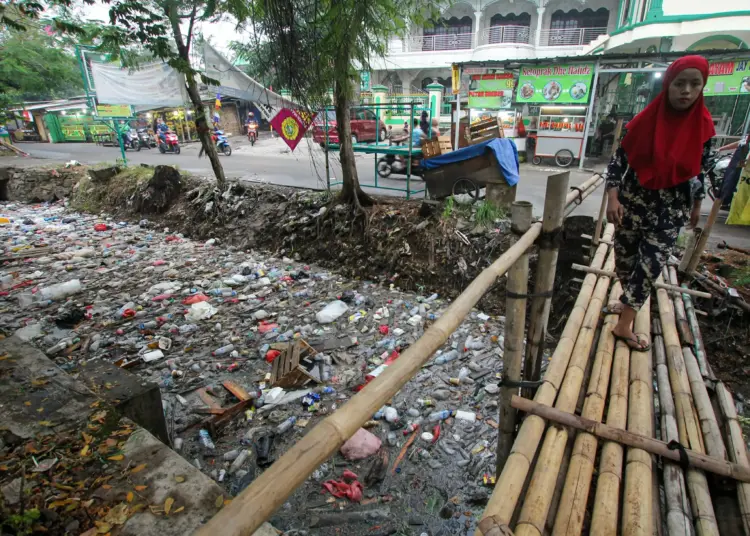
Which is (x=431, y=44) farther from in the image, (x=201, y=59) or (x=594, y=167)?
(x=201, y=59)

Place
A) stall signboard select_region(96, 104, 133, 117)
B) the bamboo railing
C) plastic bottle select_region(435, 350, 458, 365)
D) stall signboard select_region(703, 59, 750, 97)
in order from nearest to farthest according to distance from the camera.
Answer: the bamboo railing
plastic bottle select_region(435, 350, 458, 365)
stall signboard select_region(703, 59, 750, 97)
stall signboard select_region(96, 104, 133, 117)

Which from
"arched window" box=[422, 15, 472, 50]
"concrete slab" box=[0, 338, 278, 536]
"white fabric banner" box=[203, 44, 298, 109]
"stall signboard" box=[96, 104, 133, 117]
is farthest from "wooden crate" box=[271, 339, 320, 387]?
"arched window" box=[422, 15, 472, 50]

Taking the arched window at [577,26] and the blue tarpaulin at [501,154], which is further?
the arched window at [577,26]

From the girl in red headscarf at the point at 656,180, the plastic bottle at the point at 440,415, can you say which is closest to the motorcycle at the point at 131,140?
the plastic bottle at the point at 440,415

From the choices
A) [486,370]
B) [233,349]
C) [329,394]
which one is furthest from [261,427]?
[486,370]

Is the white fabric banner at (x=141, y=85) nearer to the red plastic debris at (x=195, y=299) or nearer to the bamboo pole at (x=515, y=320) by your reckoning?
the red plastic debris at (x=195, y=299)

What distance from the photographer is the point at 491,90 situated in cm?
1054

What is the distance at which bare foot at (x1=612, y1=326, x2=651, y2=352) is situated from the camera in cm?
217

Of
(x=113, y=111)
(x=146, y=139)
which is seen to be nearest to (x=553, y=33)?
(x=113, y=111)

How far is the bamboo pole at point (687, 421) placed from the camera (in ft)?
4.18

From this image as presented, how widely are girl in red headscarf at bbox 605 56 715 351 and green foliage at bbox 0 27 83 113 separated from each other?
22297 millimetres

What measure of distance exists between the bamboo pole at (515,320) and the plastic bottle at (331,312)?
9.17ft

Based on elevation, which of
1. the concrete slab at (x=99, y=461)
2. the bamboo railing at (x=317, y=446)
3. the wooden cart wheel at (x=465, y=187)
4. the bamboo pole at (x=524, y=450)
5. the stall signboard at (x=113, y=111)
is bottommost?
the concrete slab at (x=99, y=461)

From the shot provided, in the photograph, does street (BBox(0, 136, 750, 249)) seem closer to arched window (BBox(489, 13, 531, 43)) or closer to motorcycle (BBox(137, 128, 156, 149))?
motorcycle (BBox(137, 128, 156, 149))
